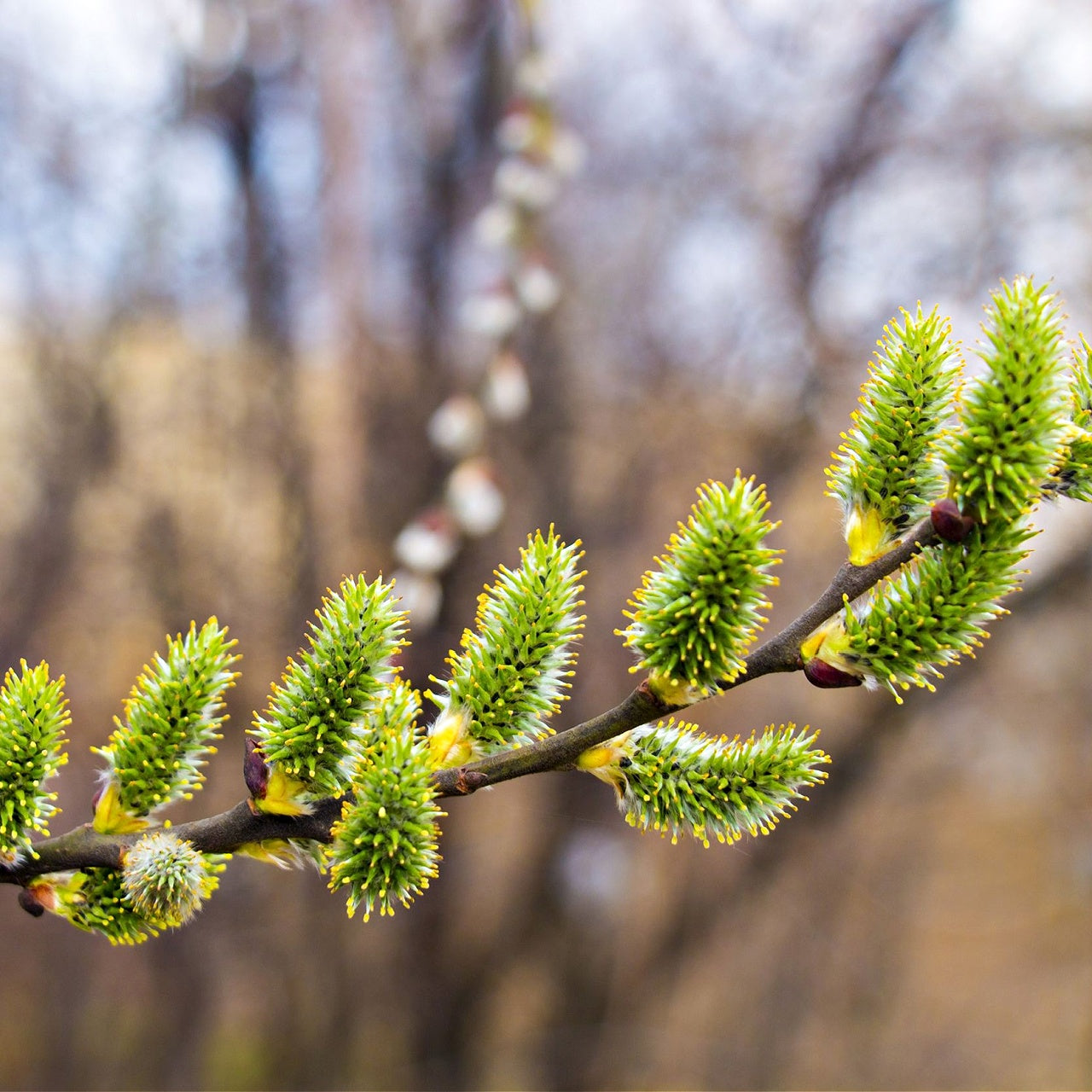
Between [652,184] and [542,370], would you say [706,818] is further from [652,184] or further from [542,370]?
[652,184]

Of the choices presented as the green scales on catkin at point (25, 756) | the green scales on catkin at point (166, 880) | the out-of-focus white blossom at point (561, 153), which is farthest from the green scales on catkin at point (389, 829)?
the out-of-focus white blossom at point (561, 153)

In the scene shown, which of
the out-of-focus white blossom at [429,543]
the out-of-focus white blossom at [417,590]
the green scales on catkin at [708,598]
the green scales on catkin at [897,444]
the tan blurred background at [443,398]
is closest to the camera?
the green scales on catkin at [708,598]

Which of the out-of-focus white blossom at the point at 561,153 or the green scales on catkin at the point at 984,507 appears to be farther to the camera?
the out-of-focus white blossom at the point at 561,153

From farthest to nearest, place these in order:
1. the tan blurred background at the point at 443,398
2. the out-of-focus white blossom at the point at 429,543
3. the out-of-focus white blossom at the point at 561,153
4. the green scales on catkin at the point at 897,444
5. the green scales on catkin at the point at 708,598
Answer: the tan blurred background at the point at 443,398
the out-of-focus white blossom at the point at 561,153
the out-of-focus white blossom at the point at 429,543
the green scales on catkin at the point at 897,444
the green scales on catkin at the point at 708,598

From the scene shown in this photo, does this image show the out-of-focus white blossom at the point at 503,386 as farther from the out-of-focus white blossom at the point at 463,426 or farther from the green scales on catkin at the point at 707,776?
the green scales on catkin at the point at 707,776

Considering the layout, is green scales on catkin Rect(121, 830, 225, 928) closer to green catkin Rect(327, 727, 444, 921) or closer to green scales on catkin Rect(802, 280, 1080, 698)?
green catkin Rect(327, 727, 444, 921)

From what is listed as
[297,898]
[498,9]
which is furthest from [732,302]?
[297,898]

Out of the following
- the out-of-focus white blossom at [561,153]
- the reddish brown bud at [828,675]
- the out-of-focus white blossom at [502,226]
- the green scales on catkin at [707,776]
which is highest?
the out-of-focus white blossom at [561,153]

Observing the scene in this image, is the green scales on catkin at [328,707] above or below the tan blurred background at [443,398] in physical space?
below
